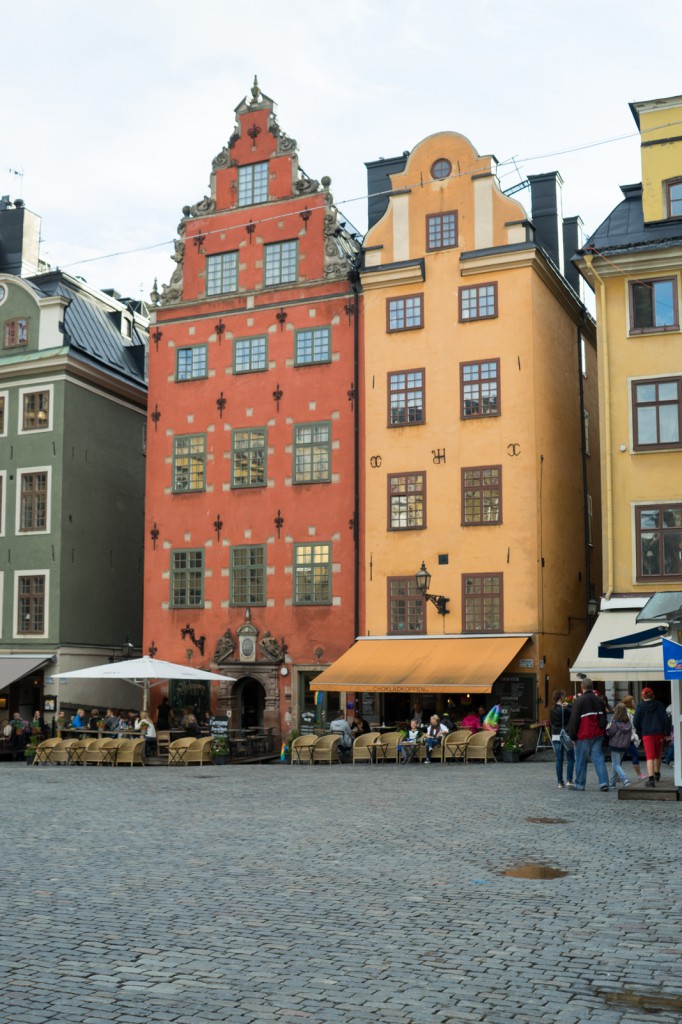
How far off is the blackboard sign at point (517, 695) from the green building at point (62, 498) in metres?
13.5

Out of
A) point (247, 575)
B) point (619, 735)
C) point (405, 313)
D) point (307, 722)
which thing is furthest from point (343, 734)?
point (405, 313)

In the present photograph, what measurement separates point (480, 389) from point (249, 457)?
7.37 metres

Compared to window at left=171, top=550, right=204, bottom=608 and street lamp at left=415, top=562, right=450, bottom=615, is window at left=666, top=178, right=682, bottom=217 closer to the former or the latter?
street lamp at left=415, top=562, right=450, bottom=615

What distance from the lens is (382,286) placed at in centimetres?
3291

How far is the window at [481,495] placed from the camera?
3066 centimetres

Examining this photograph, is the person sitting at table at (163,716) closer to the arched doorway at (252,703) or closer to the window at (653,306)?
the arched doorway at (252,703)

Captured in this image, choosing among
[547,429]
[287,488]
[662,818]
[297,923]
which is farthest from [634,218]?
[297,923]

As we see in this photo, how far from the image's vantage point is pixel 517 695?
2941 cm

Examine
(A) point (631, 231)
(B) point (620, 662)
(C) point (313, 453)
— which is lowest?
(B) point (620, 662)

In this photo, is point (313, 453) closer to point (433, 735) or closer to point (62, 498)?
point (62, 498)

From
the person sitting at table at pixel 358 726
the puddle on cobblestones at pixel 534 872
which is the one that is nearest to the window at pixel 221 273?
the person sitting at table at pixel 358 726

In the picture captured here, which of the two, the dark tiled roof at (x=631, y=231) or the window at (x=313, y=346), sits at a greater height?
the dark tiled roof at (x=631, y=231)

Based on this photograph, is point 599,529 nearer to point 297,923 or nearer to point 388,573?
point 388,573

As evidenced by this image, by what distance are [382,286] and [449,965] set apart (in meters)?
27.4
